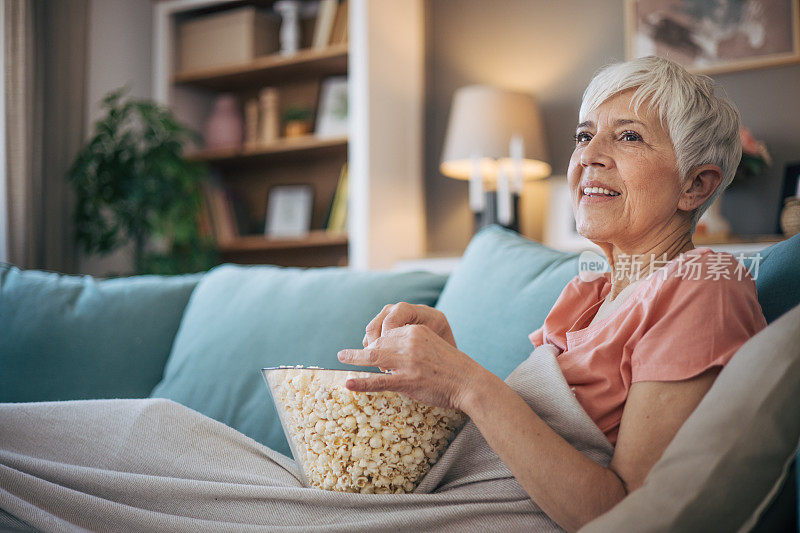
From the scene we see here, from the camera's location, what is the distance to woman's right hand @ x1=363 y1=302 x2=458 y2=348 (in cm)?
107

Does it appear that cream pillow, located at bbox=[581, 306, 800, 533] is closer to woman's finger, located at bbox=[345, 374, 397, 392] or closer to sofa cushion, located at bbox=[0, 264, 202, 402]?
woman's finger, located at bbox=[345, 374, 397, 392]

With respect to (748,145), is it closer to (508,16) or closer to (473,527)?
(508,16)


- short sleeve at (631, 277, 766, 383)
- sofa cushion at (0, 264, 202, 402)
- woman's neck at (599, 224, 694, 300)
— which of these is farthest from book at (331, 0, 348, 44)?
short sleeve at (631, 277, 766, 383)

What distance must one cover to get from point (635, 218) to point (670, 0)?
7.83 feet

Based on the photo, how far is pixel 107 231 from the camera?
3166 millimetres

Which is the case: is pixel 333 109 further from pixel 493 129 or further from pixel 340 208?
pixel 493 129

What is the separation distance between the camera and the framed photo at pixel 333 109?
3.43 meters

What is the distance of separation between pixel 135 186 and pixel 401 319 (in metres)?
2.41

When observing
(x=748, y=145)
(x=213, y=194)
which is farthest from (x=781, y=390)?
(x=213, y=194)

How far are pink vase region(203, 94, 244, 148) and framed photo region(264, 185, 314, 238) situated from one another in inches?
13.0

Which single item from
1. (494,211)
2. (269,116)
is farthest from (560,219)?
(269,116)

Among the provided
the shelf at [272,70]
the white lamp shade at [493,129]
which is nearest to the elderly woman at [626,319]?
the white lamp shade at [493,129]

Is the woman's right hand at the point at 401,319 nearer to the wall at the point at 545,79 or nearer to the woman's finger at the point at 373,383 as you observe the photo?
the woman's finger at the point at 373,383

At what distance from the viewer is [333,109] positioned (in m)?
3.46
